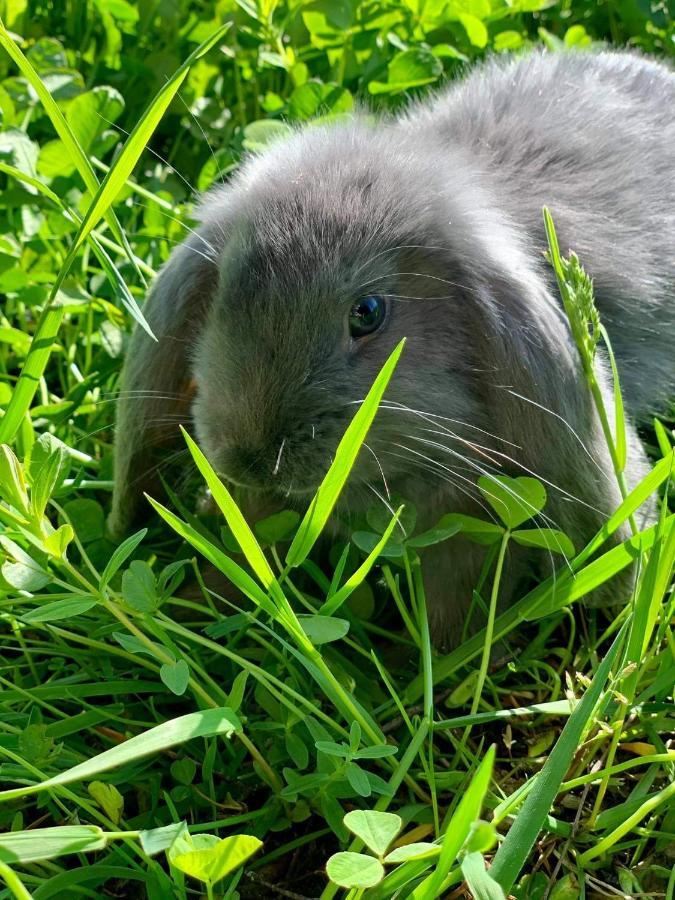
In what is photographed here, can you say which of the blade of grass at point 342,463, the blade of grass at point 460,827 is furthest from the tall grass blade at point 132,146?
the blade of grass at point 460,827

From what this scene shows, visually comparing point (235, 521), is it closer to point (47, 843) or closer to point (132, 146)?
point (47, 843)

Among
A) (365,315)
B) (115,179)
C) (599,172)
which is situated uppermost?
(115,179)

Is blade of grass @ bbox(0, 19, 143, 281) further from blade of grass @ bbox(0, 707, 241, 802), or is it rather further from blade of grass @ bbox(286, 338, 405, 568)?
blade of grass @ bbox(0, 707, 241, 802)

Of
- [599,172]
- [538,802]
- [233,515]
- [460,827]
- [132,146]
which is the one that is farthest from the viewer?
[599,172]

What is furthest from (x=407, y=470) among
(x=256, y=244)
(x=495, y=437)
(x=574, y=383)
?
(x=256, y=244)

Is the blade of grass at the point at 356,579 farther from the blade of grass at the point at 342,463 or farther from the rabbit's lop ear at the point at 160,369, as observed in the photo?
the rabbit's lop ear at the point at 160,369

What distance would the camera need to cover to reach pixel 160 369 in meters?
2.54

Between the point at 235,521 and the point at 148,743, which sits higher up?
the point at 235,521

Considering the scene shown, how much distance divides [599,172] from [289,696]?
1561 mm

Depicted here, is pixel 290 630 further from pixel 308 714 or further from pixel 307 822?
pixel 307 822

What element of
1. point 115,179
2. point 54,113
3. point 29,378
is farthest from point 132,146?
point 29,378

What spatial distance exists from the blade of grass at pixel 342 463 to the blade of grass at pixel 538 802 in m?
0.52

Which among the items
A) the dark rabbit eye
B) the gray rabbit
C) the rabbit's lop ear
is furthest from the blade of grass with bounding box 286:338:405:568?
the rabbit's lop ear

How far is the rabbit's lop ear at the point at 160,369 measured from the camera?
2420mm
